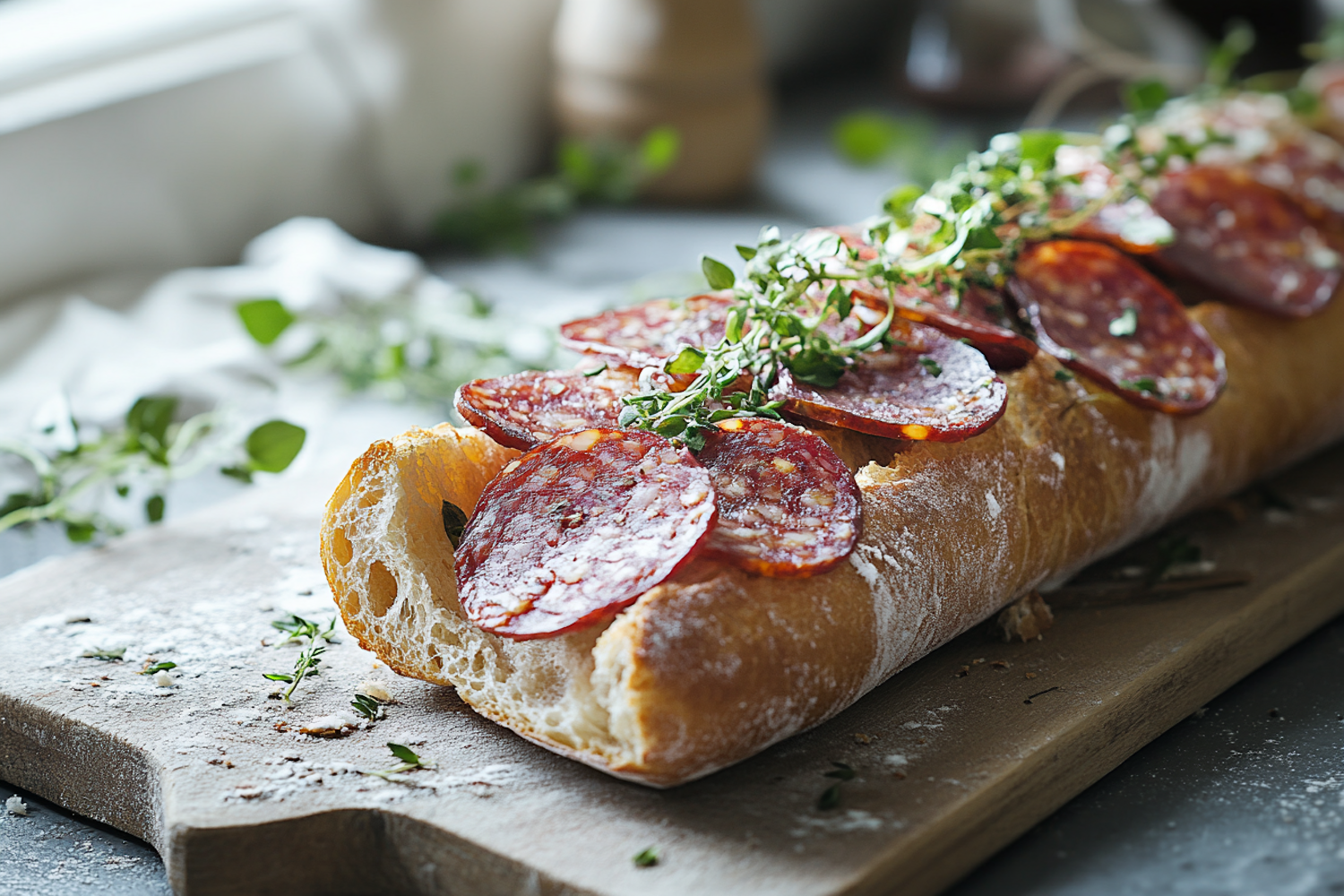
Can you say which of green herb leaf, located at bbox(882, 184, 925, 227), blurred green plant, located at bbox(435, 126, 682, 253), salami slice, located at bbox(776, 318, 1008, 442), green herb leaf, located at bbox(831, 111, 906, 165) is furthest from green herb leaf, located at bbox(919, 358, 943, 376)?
green herb leaf, located at bbox(831, 111, 906, 165)

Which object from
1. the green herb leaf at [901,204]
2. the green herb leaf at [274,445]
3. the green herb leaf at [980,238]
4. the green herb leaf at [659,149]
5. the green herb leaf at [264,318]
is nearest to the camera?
the green herb leaf at [980,238]

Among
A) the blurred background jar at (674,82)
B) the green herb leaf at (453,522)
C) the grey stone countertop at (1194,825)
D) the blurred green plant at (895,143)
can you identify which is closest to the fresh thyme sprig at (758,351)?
the green herb leaf at (453,522)

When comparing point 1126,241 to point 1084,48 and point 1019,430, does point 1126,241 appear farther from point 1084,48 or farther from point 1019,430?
point 1084,48

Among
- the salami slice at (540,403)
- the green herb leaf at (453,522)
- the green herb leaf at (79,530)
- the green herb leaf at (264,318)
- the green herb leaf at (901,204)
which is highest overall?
the green herb leaf at (901,204)

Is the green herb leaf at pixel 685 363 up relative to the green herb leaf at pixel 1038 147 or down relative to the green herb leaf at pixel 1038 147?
down

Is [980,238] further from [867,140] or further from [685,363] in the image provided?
[867,140]

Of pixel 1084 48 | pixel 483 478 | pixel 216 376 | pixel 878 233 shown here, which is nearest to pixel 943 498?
pixel 878 233

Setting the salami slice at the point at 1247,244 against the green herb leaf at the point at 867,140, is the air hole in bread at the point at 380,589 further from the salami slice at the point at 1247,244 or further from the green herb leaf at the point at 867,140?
the green herb leaf at the point at 867,140

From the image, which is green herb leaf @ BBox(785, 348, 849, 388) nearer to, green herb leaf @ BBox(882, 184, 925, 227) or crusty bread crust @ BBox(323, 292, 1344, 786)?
crusty bread crust @ BBox(323, 292, 1344, 786)
